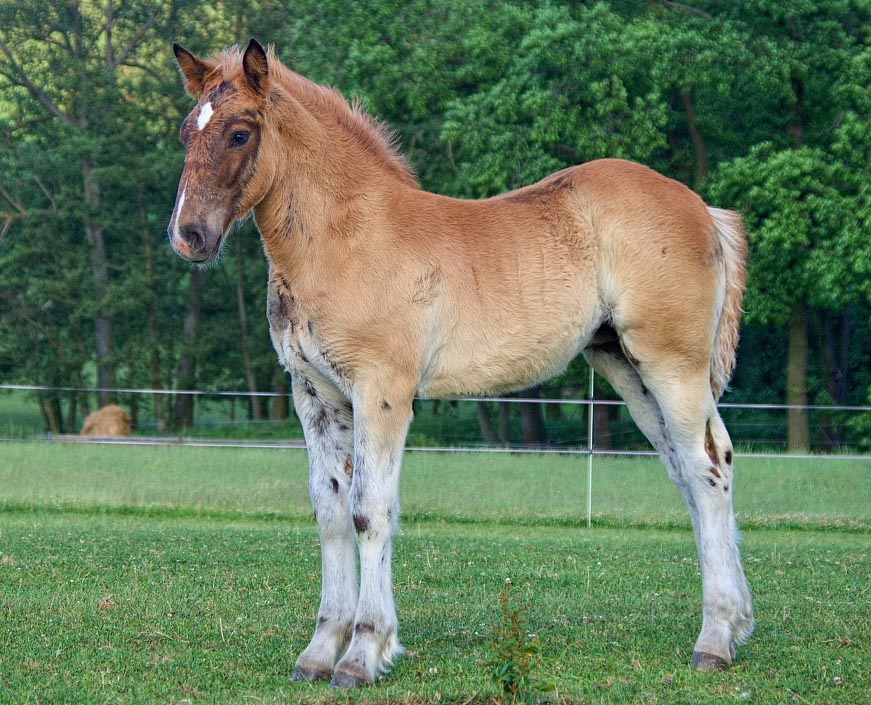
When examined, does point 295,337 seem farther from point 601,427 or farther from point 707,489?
point 601,427

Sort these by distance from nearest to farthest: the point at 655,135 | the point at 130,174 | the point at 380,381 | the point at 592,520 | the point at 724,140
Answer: the point at 380,381 → the point at 592,520 → the point at 655,135 → the point at 724,140 → the point at 130,174

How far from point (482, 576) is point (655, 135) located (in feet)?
54.8

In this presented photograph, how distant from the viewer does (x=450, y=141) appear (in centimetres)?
2333

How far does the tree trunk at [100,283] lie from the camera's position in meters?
33.0

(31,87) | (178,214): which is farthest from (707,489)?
(31,87)

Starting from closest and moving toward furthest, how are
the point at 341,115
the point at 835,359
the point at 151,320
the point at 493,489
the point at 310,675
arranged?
1. the point at 310,675
2. the point at 341,115
3. the point at 493,489
4. the point at 835,359
5. the point at 151,320

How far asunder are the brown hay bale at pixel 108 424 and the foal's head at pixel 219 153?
80.4ft

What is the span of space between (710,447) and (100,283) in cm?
2993

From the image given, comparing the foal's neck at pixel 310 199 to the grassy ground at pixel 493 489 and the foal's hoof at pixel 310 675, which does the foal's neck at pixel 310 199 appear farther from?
the grassy ground at pixel 493 489

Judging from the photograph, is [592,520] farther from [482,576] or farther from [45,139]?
[45,139]

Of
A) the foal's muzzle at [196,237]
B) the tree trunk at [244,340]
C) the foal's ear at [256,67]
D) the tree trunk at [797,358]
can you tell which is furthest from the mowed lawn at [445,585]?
the tree trunk at [244,340]

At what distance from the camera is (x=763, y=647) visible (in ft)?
18.7

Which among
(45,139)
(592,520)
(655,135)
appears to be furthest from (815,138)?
(45,139)

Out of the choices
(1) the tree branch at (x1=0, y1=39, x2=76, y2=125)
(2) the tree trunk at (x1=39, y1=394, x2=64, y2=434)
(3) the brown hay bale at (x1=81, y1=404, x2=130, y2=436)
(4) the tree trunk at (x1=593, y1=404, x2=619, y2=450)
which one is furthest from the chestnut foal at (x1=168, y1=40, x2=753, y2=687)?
(1) the tree branch at (x1=0, y1=39, x2=76, y2=125)
